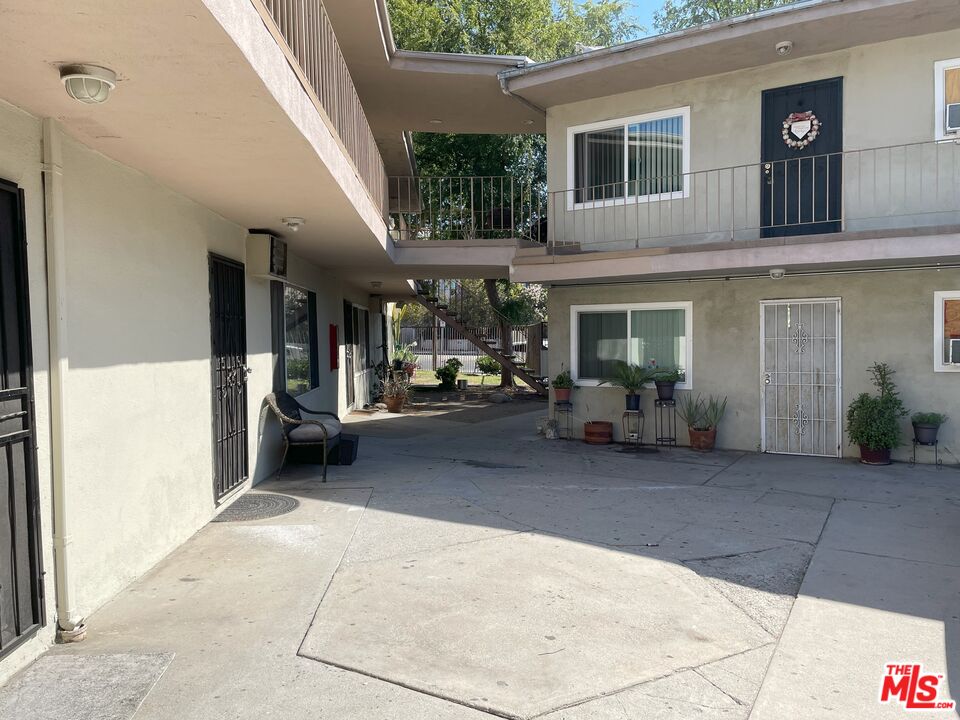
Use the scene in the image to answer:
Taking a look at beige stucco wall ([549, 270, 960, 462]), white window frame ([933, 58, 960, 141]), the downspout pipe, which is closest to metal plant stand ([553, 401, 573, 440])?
beige stucco wall ([549, 270, 960, 462])

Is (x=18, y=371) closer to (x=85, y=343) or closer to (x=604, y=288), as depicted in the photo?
(x=85, y=343)

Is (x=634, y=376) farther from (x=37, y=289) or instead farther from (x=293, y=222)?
(x=37, y=289)

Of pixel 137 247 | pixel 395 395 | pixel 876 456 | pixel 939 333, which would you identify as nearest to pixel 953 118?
pixel 939 333

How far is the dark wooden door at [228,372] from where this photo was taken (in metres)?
6.67

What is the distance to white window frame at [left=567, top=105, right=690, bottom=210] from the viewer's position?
1006 centimetres

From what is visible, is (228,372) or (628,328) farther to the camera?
(628,328)

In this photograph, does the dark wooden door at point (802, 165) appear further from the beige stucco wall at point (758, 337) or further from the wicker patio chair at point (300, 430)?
the wicker patio chair at point (300, 430)

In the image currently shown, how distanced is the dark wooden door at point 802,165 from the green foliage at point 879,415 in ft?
6.87

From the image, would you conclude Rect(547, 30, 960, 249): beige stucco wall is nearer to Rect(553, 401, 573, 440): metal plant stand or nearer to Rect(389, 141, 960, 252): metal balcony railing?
Rect(389, 141, 960, 252): metal balcony railing

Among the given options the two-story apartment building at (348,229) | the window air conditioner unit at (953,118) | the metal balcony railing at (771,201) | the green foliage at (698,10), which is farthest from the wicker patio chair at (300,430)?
the green foliage at (698,10)

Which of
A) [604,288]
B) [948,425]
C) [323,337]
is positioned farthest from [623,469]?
[323,337]

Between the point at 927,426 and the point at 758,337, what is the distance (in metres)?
2.34

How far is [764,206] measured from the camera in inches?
379

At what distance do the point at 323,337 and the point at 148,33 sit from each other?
30.3 feet
